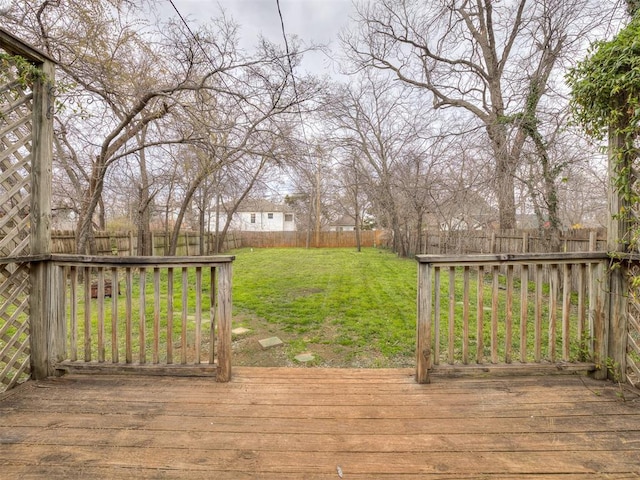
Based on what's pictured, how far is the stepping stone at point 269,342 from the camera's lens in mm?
3630

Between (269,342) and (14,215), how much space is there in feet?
8.47

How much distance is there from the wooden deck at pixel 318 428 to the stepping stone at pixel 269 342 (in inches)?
50.3

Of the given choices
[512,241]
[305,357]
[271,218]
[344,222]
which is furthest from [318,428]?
[271,218]

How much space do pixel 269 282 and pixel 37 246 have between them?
5.45 m

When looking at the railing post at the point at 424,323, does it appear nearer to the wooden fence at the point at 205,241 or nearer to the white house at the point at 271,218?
the wooden fence at the point at 205,241

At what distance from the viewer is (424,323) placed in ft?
7.35

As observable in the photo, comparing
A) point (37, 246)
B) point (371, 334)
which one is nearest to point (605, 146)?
point (371, 334)

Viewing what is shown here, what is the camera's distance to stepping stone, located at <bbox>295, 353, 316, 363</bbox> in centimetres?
319

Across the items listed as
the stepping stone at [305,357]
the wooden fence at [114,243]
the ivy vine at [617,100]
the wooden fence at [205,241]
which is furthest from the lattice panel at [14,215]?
the wooden fence at [205,241]

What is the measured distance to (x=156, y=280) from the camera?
2.30 m

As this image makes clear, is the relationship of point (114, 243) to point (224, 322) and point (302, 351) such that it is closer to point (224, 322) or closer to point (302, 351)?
point (302, 351)

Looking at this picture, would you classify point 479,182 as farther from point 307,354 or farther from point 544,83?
point 307,354

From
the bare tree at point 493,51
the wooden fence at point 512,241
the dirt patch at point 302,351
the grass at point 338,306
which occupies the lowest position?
the dirt patch at point 302,351

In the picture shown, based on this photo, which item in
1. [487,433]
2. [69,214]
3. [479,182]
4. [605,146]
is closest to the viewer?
[487,433]
